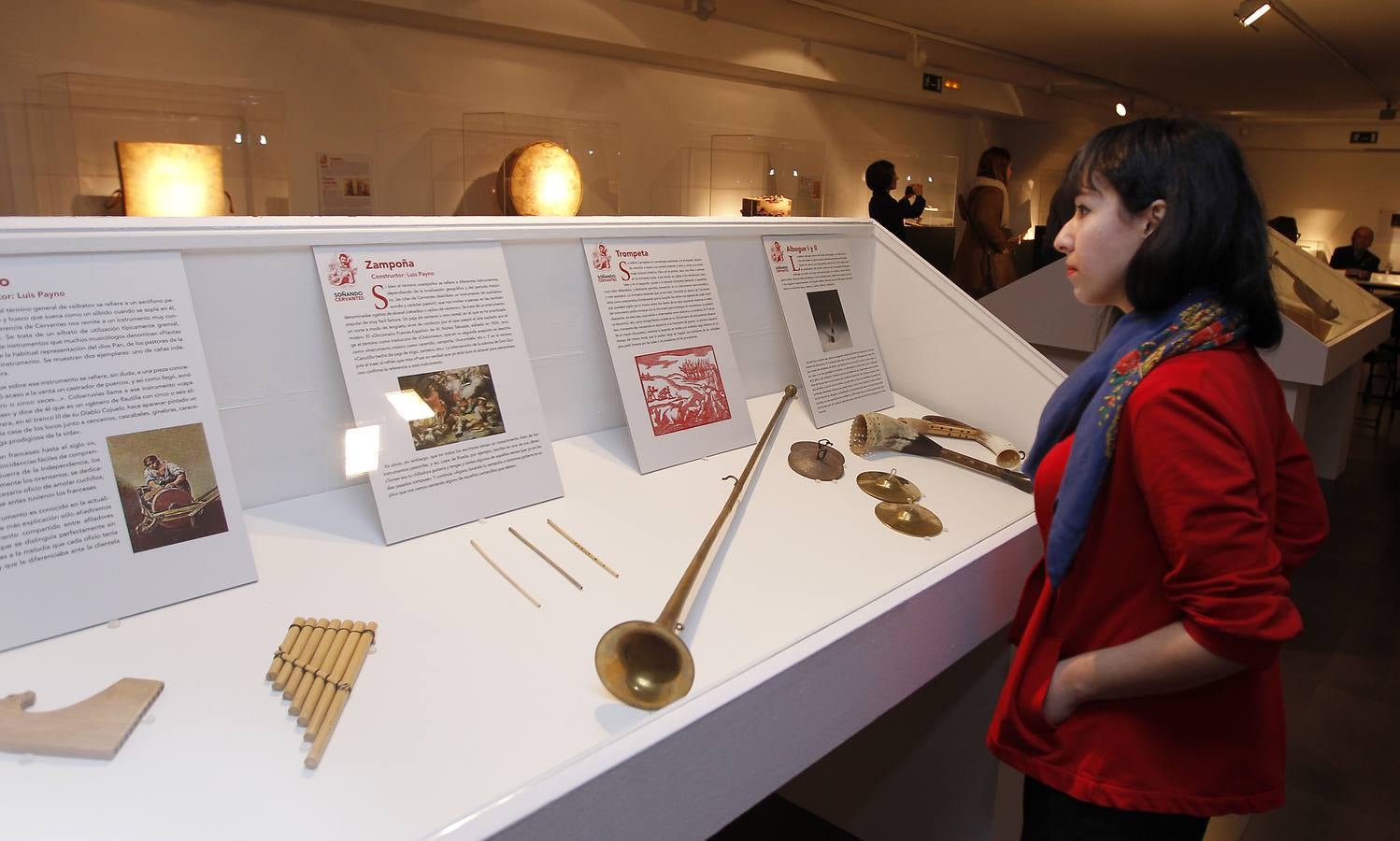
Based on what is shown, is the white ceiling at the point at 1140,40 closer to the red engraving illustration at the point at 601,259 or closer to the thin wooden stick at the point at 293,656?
the red engraving illustration at the point at 601,259

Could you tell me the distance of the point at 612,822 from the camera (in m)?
1.12

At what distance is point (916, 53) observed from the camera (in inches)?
343

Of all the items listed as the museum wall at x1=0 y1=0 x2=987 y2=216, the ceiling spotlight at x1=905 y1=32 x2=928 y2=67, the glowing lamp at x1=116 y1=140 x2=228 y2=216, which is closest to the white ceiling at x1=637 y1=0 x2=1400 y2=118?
the ceiling spotlight at x1=905 y1=32 x2=928 y2=67

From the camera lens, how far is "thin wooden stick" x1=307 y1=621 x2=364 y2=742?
3.63ft

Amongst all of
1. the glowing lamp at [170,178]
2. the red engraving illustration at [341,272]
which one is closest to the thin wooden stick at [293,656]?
the red engraving illustration at [341,272]

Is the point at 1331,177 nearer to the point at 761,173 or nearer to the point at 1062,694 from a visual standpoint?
the point at 761,173

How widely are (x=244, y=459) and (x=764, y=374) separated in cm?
145

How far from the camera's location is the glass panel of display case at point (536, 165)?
17.2 ft

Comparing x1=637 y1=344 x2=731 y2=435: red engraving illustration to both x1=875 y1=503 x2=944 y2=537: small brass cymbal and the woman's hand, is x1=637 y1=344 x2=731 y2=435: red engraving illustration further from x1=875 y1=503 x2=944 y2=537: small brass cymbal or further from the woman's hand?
the woman's hand

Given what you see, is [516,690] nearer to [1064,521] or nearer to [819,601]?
[819,601]

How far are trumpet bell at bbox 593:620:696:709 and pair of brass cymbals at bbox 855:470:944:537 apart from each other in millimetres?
785

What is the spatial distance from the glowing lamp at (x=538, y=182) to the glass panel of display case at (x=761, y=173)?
2.14m

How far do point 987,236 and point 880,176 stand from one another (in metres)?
1.09

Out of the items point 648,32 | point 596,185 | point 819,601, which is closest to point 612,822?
point 819,601
